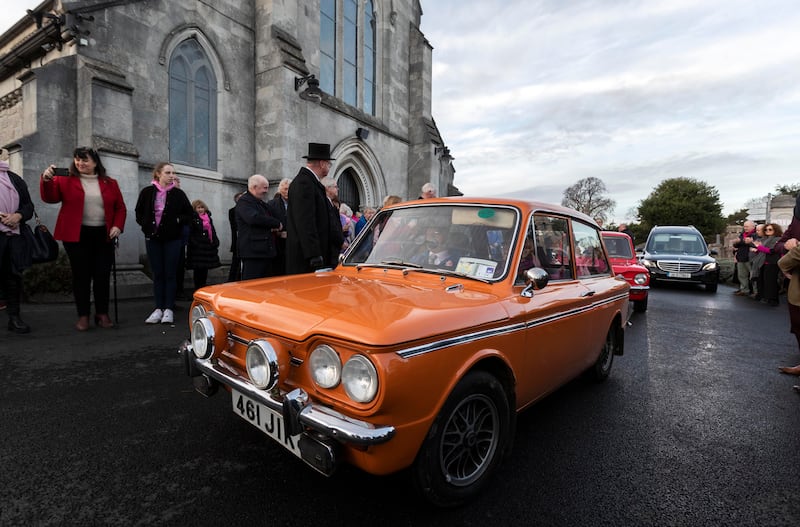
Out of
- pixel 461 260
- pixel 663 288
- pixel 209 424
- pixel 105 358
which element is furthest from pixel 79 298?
pixel 663 288

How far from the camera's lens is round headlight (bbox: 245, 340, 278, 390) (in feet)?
5.98

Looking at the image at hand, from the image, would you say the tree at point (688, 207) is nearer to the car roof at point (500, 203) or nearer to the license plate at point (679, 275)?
the license plate at point (679, 275)

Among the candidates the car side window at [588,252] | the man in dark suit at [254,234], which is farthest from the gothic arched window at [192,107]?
the car side window at [588,252]

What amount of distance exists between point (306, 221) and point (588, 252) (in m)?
2.69

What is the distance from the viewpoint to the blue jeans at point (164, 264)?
543 centimetres

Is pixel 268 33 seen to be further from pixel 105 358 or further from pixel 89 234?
pixel 105 358

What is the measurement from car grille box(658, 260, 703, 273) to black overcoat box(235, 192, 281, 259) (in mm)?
11214

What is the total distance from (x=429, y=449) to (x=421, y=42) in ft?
60.0

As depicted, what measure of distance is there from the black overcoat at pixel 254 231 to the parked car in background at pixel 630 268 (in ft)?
17.9

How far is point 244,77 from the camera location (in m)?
11.1

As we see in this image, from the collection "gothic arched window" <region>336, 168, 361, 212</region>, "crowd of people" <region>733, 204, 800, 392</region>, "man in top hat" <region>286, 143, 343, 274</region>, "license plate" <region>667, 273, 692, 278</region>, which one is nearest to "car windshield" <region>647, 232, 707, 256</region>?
"license plate" <region>667, 273, 692, 278</region>

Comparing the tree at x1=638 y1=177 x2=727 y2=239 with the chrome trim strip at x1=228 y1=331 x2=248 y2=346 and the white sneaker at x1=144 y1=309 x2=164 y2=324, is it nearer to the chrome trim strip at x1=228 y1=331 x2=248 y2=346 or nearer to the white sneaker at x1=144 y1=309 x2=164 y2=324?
the white sneaker at x1=144 y1=309 x2=164 y2=324

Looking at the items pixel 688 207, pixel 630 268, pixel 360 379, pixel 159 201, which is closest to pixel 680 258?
pixel 630 268

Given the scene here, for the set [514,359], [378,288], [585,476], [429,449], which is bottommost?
[585,476]
